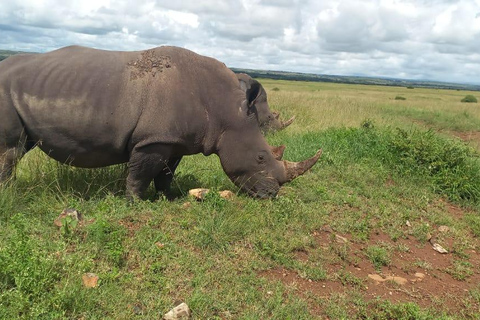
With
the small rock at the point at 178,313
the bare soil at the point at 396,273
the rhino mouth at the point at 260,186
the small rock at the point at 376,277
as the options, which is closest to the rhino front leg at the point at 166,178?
the rhino mouth at the point at 260,186

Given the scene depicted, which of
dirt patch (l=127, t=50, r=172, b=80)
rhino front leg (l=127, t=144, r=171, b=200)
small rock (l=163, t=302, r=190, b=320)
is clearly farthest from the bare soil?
dirt patch (l=127, t=50, r=172, b=80)

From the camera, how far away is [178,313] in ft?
11.1

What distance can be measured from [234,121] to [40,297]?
10.5 feet

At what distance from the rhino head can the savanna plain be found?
0.21 metres

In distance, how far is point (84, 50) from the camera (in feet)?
17.5

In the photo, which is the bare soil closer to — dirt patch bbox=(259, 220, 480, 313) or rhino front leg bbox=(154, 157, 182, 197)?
dirt patch bbox=(259, 220, 480, 313)

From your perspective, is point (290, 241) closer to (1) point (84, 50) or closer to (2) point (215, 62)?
(2) point (215, 62)

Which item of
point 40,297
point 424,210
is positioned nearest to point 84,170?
point 40,297

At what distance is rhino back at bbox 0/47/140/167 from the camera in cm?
487

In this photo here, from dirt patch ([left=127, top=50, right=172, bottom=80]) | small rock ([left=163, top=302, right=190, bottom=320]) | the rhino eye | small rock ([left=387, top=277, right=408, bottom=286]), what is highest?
dirt patch ([left=127, top=50, right=172, bottom=80])

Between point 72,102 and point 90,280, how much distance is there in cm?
224

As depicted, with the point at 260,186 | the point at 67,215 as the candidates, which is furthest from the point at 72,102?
the point at 260,186

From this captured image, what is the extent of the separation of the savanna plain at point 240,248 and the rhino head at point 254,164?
210 millimetres

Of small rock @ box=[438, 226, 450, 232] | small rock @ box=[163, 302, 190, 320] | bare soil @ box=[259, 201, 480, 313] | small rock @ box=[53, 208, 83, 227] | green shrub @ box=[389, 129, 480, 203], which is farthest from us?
green shrub @ box=[389, 129, 480, 203]
